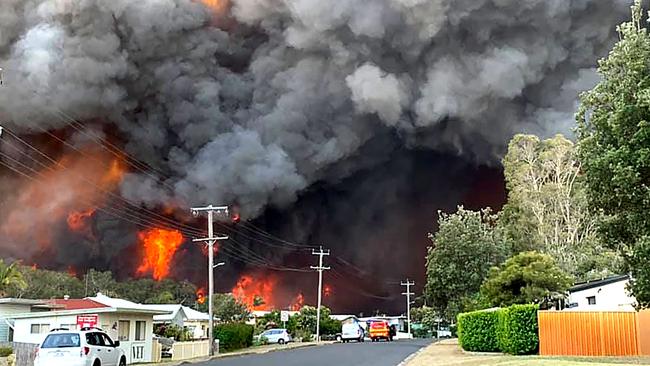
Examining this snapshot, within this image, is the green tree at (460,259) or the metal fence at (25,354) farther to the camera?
the green tree at (460,259)

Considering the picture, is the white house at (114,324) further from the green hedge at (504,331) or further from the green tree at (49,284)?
the green tree at (49,284)

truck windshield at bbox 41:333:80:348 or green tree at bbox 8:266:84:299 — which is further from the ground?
green tree at bbox 8:266:84:299

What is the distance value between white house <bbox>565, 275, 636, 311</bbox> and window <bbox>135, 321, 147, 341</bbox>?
22517 mm

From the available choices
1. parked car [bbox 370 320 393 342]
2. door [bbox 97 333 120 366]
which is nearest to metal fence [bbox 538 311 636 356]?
door [bbox 97 333 120 366]

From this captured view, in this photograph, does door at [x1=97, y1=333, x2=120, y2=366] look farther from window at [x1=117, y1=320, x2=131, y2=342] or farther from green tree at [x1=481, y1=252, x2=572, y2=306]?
green tree at [x1=481, y1=252, x2=572, y2=306]

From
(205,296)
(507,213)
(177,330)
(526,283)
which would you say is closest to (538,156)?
(507,213)

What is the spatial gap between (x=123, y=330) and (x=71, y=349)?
15244mm

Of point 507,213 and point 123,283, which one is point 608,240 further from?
point 123,283

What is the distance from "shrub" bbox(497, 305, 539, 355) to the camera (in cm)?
2795

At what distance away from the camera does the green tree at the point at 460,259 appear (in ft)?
162

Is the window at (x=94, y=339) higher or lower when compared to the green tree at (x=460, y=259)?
lower

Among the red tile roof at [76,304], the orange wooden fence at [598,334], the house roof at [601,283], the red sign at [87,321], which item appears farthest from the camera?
the red tile roof at [76,304]

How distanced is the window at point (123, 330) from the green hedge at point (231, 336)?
46.9 feet

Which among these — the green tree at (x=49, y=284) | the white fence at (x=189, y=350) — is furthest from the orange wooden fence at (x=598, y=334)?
the green tree at (x=49, y=284)
